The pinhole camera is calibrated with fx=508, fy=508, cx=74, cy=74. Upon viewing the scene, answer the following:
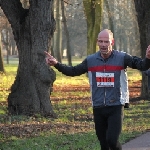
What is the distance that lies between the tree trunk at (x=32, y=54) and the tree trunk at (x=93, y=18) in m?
15.3

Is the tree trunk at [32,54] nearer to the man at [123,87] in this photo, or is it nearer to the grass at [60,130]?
the grass at [60,130]

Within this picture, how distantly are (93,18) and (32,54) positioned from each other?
55.3ft

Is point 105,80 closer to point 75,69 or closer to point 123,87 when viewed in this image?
point 123,87

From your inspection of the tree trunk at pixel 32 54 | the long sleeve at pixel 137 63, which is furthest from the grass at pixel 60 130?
the long sleeve at pixel 137 63

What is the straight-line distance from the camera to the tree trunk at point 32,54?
13.4m

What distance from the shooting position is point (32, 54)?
13.6 metres

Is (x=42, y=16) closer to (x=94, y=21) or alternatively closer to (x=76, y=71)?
(x=76, y=71)

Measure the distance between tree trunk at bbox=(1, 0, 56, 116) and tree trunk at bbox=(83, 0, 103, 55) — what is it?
15317 millimetres

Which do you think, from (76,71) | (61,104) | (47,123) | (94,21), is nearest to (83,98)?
(61,104)

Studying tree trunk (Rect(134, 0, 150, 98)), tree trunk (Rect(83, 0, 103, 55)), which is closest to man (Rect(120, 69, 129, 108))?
tree trunk (Rect(134, 0, 150, 98))

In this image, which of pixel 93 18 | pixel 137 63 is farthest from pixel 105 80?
pixel 93 18

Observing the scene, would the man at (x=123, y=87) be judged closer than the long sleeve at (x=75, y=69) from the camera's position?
Yes

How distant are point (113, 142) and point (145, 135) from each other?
202 inches

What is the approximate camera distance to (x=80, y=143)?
1014 cm
